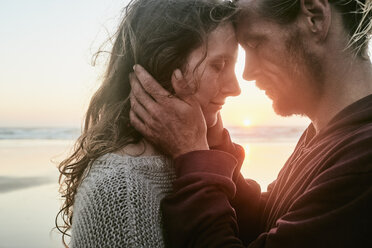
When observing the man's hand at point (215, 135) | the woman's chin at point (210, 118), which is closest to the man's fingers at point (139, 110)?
the woman's chin at point (210, 118)

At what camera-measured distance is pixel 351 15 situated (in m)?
2.17

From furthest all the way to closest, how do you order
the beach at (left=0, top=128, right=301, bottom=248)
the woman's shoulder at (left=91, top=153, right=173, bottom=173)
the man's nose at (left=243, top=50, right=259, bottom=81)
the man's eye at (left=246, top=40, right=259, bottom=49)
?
the beach at (left=0, top=128, right=301, bottom=248) → the man's nose at (left=243, top=50, right=259, bottom=81) → the man's eye at (left=246, top=40, right=259, bottom=49) → the woman's shoulder at (left=91, top=153, right=173, bottom=173)

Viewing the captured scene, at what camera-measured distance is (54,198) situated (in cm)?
602

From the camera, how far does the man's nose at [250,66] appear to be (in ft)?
8.08

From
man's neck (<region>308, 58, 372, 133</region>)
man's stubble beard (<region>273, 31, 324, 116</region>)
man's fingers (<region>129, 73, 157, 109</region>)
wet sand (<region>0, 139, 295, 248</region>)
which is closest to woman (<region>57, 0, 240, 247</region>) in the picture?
man's fingers (<region>129, 73, 157, 109</region>)

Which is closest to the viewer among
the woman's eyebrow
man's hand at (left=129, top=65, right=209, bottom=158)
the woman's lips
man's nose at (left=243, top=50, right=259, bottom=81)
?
man's hand at (left=129, top=65, right=209, bottom=158)

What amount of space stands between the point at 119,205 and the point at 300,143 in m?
1.43

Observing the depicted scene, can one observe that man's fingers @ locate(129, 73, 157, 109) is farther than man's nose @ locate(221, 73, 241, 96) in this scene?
No

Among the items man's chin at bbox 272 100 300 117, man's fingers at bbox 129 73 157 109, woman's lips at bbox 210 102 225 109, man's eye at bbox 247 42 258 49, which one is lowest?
man's fingers at bbox 129 73 157 109

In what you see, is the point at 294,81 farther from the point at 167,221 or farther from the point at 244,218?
the point at 167,221

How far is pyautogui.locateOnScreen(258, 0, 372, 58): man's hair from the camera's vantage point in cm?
213

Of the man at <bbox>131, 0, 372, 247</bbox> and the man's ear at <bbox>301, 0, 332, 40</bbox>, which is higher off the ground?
the man's ear at <bbox>301, 0, 332, 40</bbox>

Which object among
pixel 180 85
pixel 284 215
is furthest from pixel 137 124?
pixel 284 215

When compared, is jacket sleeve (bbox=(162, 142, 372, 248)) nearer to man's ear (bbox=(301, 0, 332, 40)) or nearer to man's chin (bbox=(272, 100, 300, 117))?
man's chin (bbox=(272, 100, 300, 117))
